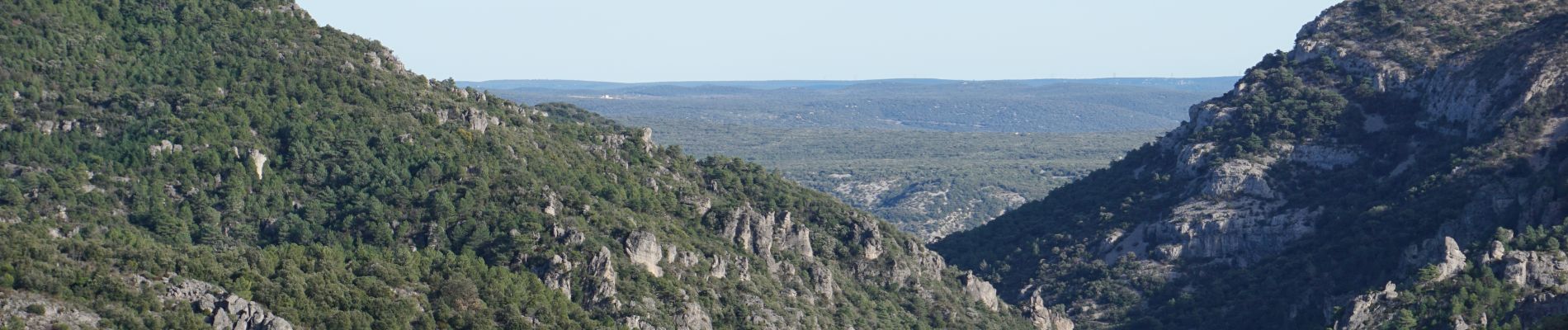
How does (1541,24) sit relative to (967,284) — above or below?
above

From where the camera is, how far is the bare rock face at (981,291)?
135 meters

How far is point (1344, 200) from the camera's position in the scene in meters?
140

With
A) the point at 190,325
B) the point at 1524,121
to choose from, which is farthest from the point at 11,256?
the point at 1524,121

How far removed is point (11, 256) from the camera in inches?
3334


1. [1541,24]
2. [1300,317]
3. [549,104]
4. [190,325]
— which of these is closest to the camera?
[190,325]

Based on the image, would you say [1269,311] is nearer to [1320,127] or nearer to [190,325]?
[1320,127]

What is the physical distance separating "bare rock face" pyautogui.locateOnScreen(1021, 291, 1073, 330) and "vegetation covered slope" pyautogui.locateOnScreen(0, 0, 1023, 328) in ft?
5.61

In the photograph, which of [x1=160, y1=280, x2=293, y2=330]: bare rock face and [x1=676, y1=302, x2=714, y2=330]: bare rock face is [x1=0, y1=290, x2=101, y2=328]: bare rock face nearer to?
[x1=160, y1=280, x2=293, y2=330]: bare rock face

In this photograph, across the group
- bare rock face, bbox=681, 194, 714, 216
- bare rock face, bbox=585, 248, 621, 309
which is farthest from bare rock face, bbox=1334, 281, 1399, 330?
bare rock face, bbox=585, 248, 621, 309

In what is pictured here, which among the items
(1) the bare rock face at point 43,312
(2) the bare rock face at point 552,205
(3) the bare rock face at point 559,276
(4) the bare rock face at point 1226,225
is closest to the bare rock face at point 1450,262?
(4) the bare rock face at point 1226,225

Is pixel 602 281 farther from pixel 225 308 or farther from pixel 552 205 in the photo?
pixel 225 308

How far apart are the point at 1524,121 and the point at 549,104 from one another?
79854mm

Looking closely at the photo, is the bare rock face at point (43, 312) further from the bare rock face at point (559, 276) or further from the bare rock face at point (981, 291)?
the bare rock face at point (981, 291)

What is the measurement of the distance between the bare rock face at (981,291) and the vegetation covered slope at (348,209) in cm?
26
